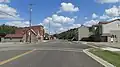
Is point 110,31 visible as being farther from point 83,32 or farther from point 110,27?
point 83,32

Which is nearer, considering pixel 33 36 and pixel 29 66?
pixel 29 66

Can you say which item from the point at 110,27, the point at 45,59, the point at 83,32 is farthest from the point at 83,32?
the point at 45,59

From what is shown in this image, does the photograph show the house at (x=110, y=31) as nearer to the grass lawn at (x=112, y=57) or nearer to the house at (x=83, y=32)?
the house at (x=83, y=32)

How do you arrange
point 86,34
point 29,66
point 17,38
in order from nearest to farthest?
point 29,66 < point 17,38 < point 86,34

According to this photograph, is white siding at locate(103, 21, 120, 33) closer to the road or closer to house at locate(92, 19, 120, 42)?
house at locate(92, 19, 120, 42)

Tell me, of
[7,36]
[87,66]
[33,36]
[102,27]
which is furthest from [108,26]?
[87,66]

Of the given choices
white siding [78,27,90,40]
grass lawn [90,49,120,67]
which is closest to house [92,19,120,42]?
white siding [78,27,90,40]

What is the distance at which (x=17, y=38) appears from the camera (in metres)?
117

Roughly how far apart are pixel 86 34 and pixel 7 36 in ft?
175

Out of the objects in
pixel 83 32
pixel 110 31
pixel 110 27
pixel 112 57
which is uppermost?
pixel 110 27

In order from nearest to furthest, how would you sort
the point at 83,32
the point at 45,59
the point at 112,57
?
the point at 45,59
the point at 112,57
the point at 83,32

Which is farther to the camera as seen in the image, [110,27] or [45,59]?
[110,27]

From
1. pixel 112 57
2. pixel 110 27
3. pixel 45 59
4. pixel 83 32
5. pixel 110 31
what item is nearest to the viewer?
pixel 45 59

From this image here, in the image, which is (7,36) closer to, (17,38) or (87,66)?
(17,38)
